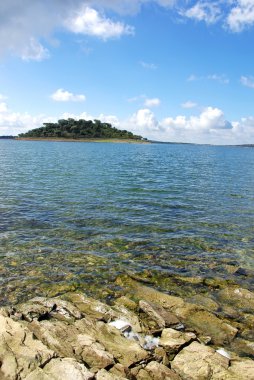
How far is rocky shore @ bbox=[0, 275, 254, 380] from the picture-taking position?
8.23m

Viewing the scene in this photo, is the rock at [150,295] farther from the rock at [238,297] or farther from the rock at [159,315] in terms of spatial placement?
the rock at [238,297]

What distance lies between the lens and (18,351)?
834 centimetres

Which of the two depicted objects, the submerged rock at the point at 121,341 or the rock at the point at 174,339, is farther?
the rock at the point at 174,339

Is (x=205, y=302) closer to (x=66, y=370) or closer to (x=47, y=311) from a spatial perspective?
(x=47, y=311)

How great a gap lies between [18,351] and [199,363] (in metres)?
5.38

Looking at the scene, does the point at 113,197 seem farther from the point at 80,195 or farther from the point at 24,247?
the point at 24,247

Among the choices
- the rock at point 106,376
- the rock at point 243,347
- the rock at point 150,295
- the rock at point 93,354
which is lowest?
the rock at point 243,347

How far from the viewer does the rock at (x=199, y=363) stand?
368 inches

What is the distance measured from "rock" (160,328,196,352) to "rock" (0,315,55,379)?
404cm

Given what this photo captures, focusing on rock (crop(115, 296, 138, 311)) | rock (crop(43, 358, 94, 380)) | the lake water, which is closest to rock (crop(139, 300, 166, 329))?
rock (crop(115, 296, 138, 311))

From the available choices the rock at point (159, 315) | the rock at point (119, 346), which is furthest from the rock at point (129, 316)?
the rock at point (119, 346)

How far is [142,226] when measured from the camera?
25.2m

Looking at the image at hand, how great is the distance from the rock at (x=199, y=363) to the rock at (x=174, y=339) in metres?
0.25

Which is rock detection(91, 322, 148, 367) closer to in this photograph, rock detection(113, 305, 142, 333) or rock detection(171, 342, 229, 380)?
rock detection(113, 305, 142, 333)
